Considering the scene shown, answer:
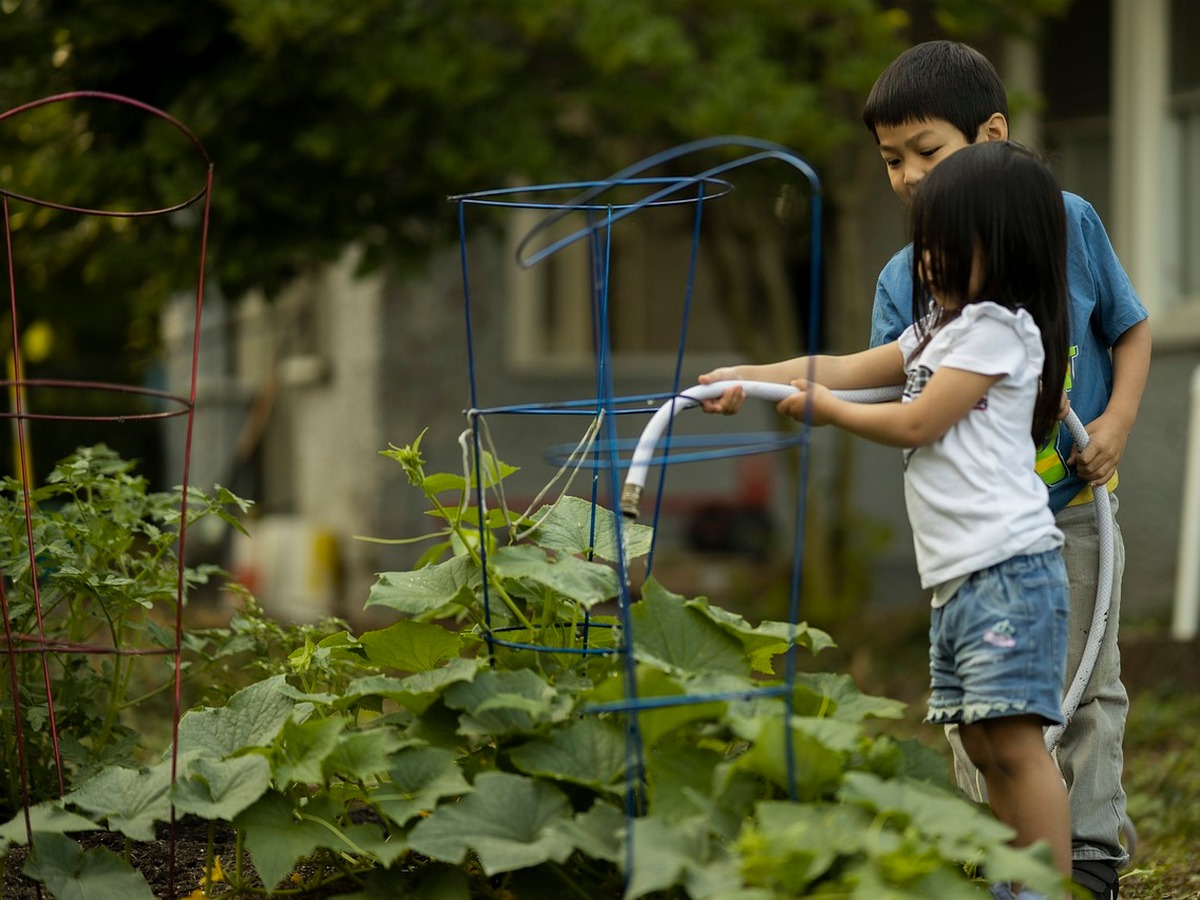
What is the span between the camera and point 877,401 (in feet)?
7.55

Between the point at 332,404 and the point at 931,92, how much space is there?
712 cm

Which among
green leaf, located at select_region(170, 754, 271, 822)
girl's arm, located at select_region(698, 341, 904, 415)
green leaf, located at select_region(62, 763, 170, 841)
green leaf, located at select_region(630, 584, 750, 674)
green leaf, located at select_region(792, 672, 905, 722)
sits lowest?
green leaf, located at select_region(62, 763, 170, 841)

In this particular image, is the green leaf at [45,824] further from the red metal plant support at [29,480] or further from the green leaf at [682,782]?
the green leaf at [682,782]

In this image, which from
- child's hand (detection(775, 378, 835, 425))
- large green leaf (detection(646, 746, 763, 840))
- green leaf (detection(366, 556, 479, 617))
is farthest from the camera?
green leaf (detection(366, 556, 479, 617))

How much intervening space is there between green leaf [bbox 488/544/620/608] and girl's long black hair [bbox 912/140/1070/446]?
24.8 inches

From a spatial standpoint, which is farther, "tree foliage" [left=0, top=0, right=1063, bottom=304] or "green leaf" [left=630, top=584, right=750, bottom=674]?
"tree foliage" [left=0, top=0, right=1063, bottom=304]

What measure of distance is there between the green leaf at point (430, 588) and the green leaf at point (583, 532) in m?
0.13

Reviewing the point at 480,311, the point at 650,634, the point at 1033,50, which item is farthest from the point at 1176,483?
the point at 650,634

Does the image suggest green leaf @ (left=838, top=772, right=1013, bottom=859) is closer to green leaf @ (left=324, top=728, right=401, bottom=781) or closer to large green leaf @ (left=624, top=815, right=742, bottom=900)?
large green leaf @ (left=624, top=815, right=742, bottom=900)

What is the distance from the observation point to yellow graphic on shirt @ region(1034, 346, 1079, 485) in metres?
2.45

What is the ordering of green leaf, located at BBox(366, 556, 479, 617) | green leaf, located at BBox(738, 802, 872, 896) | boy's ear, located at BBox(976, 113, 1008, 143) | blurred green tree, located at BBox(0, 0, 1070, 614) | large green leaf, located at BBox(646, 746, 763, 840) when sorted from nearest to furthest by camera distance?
green leaf, located at BBox(738, 802, 872, 896) → large green leaf, located at BBox(646, 746, 763, 840) → green leaf, located at BBox(366, 556, 479, 617) → boy's ear, located at BBox(976, 113, 1008, 143) → blurred green tree, located at BBox(0, 0, 1070, 614)

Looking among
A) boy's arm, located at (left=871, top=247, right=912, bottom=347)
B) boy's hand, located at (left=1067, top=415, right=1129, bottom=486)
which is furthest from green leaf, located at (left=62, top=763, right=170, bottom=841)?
boy's hand, located at (left=1067, top=415, right=1129, bottom=486)

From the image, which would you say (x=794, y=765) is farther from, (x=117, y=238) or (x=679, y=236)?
(x=679, y=236)

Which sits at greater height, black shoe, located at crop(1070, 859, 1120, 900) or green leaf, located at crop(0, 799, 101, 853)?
green leaf, located at crop(0, 799, 101, 853)
